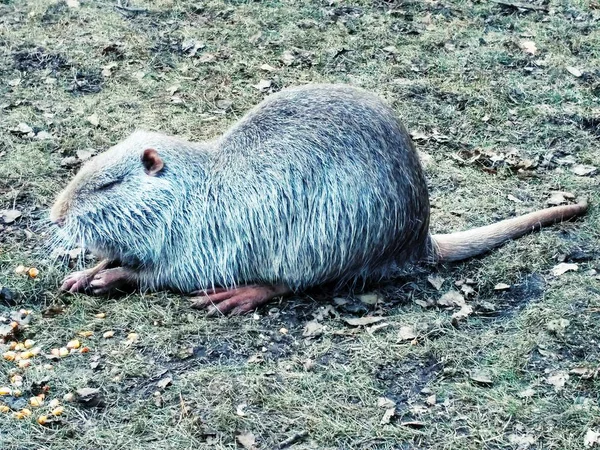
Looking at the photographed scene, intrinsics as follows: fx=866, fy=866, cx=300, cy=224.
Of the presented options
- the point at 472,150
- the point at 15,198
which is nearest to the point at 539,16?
the point at 472,150

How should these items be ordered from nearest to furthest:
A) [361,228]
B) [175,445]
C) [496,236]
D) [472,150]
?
[175,445]
[361,228]
[496,236]
[472,150]

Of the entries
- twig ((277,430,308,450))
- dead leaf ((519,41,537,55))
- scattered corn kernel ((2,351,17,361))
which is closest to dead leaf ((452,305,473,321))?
twig ((277,430,308,450))

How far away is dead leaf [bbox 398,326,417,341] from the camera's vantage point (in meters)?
4.12

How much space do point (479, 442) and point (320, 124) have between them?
176 centimetres

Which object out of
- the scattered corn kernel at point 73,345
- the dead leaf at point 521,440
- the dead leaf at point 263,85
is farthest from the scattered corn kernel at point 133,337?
the dead leaf at point 263,85

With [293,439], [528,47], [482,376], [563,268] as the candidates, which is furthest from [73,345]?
[528,47]

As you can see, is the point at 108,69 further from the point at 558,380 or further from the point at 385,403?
the point at 558,380

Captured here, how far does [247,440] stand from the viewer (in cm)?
349

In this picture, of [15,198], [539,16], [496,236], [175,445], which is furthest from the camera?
[539,16]

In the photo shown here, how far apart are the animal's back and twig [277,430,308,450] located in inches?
41.2

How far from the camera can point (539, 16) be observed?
25.3 feet

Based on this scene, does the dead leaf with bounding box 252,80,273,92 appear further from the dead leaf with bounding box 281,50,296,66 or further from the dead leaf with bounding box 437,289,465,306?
the dead leaf with bounding box 437,289,465,306

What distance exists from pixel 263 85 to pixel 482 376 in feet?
11.4

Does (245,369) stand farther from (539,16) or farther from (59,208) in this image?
(539,16)
